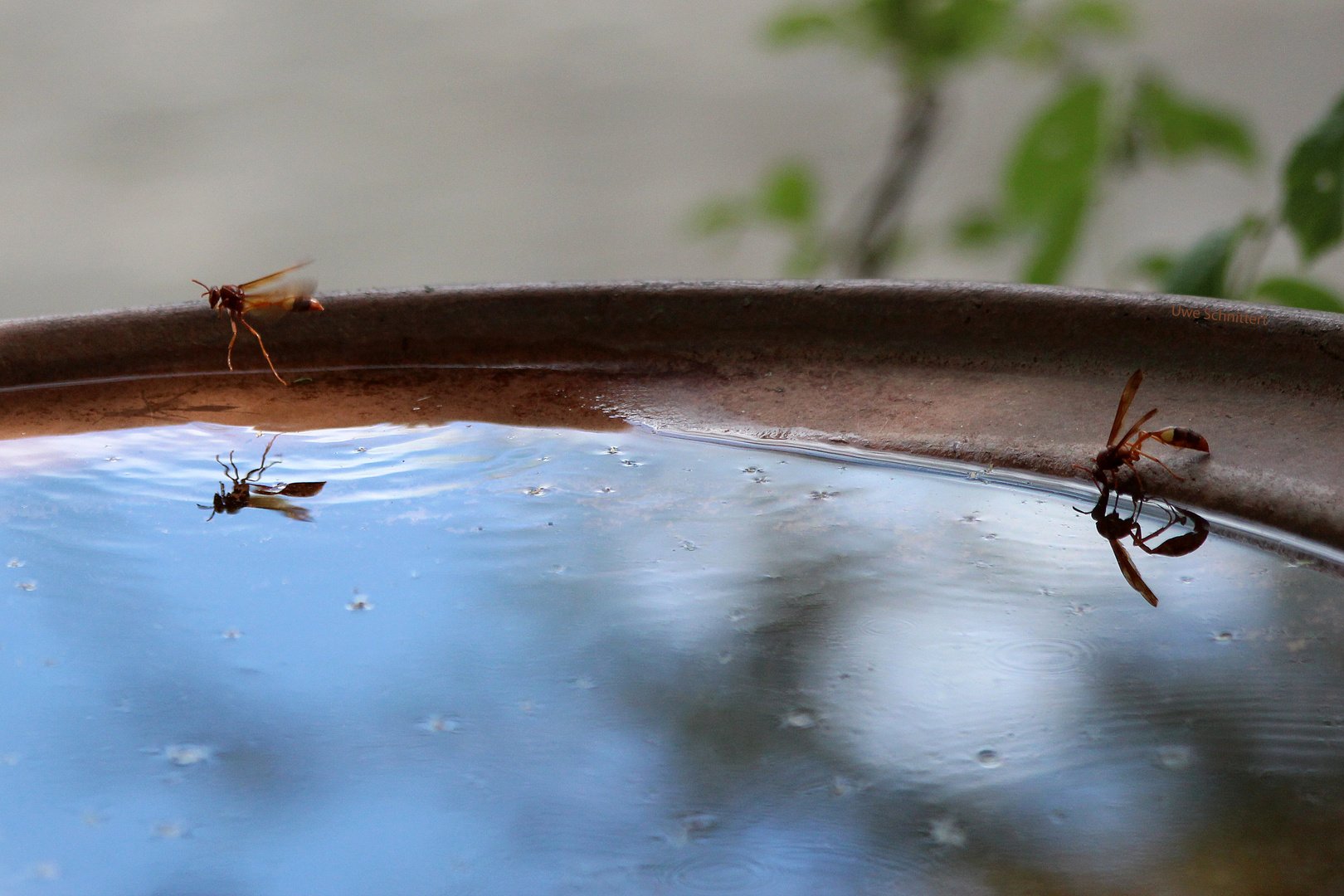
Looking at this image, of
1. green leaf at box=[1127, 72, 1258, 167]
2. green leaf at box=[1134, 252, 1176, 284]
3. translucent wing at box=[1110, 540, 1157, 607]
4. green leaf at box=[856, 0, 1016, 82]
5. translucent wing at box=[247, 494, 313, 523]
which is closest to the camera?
translucent wing at box=[1110, 540, 1157, 607]

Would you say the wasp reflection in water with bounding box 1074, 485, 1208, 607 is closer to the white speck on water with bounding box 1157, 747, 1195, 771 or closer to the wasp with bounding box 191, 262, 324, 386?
the white speck on water with bounding box 1157, 747, 1195, 771

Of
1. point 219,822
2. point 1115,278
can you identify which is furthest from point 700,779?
point 1115,278

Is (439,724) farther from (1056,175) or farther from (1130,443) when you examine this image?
(1056,175)

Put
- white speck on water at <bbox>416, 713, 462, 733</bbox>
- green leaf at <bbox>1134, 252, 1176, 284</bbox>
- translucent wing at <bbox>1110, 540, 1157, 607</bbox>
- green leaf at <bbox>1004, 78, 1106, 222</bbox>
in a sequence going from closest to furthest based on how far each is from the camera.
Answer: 1. white speck on water at <bbox>416, 713, 462, 733</bbox>
2. translucent wing at <bbox>1110, 540, 1157, 607</bbox>
3. green leaf at <bbox>1004, 78, 1106, 222</bbox>
4. green leaf at <bbox>1134, 252, 1176, 284</bbox>

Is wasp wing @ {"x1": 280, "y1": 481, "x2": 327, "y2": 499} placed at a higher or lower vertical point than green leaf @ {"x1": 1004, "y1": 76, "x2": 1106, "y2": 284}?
lower

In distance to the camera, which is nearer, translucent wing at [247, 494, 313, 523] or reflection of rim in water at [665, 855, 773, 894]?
reflection of rim in water at [665, 855, 773, 894]

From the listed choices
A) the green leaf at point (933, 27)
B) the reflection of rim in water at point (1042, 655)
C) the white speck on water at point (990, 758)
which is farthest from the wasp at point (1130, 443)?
the green leaf at point (933, 27)

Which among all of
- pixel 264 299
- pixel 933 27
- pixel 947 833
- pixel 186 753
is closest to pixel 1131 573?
pixel 947 833

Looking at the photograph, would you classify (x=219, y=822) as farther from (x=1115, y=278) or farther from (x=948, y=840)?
(x=1115, y=278)

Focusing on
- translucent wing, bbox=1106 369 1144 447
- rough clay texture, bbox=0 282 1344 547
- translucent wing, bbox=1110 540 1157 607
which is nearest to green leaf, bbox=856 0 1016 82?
rough clay texture, bbox=0 282 1344 547
